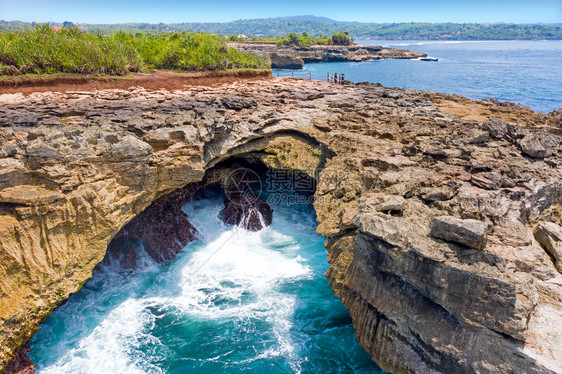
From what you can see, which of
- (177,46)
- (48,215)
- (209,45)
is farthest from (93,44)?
(48,215)

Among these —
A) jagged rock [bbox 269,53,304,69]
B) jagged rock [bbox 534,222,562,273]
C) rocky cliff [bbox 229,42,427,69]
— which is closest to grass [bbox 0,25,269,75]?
jagged rock [bbox 534,222,562,273]

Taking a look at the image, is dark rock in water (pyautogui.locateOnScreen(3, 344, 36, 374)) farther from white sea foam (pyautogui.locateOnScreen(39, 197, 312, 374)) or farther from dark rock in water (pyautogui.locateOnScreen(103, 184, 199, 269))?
dark rock in water (pyautogui.locateOnScreen(103, 184, 199, 269))

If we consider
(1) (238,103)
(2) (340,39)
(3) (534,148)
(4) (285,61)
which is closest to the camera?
(3) (534,148)

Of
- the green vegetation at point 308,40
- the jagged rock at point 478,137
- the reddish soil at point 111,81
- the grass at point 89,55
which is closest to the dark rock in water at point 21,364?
the reddish soil at point 111,81

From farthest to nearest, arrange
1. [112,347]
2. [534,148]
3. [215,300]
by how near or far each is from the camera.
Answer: [215,300], [534,148], [112,347]

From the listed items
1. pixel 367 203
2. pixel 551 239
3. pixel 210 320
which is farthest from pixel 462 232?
pixel 210 320

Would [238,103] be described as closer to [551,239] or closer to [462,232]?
[462,232]
